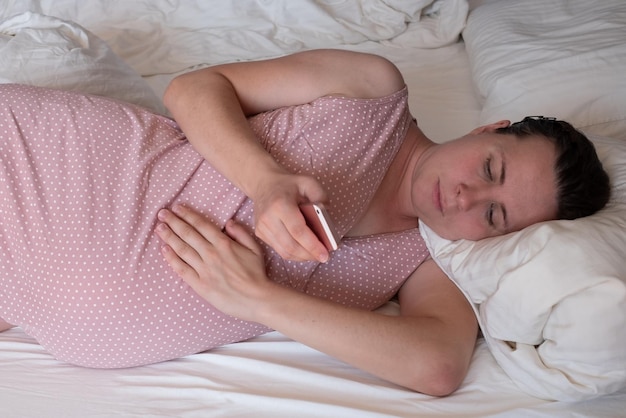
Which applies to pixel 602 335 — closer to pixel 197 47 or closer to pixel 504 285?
pixel 504 285

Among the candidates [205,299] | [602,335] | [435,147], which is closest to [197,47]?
[435,147]

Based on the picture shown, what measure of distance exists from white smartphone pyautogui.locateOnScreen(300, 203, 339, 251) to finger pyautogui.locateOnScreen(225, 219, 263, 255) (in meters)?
0.19

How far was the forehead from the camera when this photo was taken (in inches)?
46.6

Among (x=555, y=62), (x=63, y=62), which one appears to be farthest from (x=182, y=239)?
(x=555, y=62)

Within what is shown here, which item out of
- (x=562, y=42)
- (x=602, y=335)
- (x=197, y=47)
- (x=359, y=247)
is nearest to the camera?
(x=602, y=335)

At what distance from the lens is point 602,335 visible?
997mm

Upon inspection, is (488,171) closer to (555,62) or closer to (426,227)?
(426,227)

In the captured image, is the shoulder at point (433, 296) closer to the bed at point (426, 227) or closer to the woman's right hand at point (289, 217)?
the bed at point (426, 227)

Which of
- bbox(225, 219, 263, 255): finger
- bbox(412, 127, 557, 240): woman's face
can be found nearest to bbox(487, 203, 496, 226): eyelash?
bbox(412, 127, 557, 240): woman's face

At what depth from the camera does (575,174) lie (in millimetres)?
1180

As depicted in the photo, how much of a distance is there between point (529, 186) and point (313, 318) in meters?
0.44

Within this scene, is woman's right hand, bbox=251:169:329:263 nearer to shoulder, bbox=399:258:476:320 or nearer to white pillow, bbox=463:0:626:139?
shoulder, bbox=399:258:476:320

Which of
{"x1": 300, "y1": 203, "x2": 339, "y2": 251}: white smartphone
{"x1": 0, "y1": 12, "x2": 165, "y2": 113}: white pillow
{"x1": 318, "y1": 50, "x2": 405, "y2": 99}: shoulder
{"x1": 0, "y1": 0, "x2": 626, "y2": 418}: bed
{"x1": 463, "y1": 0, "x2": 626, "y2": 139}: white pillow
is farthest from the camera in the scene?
{"x1": 463, "y1": 0, "x2": 626, "y2": 139}: white pillow

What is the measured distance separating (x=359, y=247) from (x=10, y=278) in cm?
60
